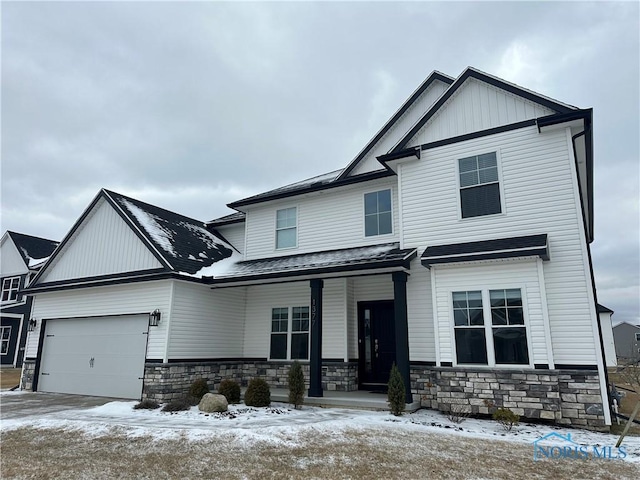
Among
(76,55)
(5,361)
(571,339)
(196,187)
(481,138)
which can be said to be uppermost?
(196,187)

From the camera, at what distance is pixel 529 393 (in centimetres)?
777

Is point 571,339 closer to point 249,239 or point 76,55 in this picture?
point 249,239

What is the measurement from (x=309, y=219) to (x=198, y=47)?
7816 mm

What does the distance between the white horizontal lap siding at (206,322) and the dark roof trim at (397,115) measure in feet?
18.0

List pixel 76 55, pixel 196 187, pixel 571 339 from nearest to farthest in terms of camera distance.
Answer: pixel 571 339, pixel 76 55, pixel 196 187

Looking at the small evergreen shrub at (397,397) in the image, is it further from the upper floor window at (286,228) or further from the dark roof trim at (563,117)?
the dark roof trim at (563,117)

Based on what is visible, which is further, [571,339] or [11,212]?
[11,212]

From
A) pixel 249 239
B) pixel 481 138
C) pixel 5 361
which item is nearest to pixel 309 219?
pixel 249 239

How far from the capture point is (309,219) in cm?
1299

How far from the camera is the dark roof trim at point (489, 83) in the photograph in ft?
29.1

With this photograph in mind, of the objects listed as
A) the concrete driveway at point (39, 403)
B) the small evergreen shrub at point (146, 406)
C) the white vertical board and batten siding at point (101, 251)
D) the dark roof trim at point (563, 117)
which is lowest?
the concrete driveway at point (39, 403)

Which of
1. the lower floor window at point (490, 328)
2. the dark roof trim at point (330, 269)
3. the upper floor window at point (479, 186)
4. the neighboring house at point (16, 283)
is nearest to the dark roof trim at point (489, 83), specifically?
the upper floor window at point (479, 186)

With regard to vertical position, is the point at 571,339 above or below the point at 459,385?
above

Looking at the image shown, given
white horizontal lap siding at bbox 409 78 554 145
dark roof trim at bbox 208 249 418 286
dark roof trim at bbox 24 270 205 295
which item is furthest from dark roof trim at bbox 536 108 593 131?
dark roof trim at bbox 24 270 205 295
